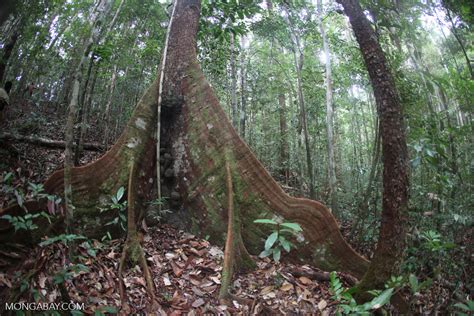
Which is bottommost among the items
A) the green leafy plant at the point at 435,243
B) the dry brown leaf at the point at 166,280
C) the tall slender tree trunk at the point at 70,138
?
the dry brown leaf at the point at 166,280

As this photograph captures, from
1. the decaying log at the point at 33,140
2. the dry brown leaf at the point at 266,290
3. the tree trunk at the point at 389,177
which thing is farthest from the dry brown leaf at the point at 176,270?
the decaying log at the point at 33,140

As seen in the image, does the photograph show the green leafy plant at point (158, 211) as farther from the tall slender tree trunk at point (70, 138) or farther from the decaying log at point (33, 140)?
the decaying log at point (33, 140)

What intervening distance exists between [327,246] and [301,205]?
53 cm

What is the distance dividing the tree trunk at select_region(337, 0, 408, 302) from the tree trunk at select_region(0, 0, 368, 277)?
0.83 m

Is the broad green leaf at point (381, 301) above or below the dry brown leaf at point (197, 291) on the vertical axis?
above

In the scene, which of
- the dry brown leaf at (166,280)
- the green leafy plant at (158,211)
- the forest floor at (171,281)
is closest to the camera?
the forest floor at (171,281)

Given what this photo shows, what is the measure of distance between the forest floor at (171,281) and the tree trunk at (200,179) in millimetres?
235

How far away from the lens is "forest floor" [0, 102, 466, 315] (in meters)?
2.40

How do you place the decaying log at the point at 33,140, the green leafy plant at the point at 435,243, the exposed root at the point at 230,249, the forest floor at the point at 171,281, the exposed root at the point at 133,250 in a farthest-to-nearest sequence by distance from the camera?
the decaying log at the point at 33,140 → the exposed root at the point at 230,249 → the exposed root at the point at 133,250 → the forest floor at the point at 171,281 → the green leafy plant at the point at 435,243

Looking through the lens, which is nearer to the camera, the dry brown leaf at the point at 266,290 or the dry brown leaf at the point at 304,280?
the dry brown leaf at the point at 266,290

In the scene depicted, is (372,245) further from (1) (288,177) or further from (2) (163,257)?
(1) (288,177)

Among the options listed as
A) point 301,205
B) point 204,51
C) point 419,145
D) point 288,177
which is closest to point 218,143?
point 301,205

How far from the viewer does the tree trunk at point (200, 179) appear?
3.40m

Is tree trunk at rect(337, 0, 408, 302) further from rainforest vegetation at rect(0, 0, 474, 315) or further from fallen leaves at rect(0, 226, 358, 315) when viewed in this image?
fallen leaves at rect(0, 226, 358, 315)
